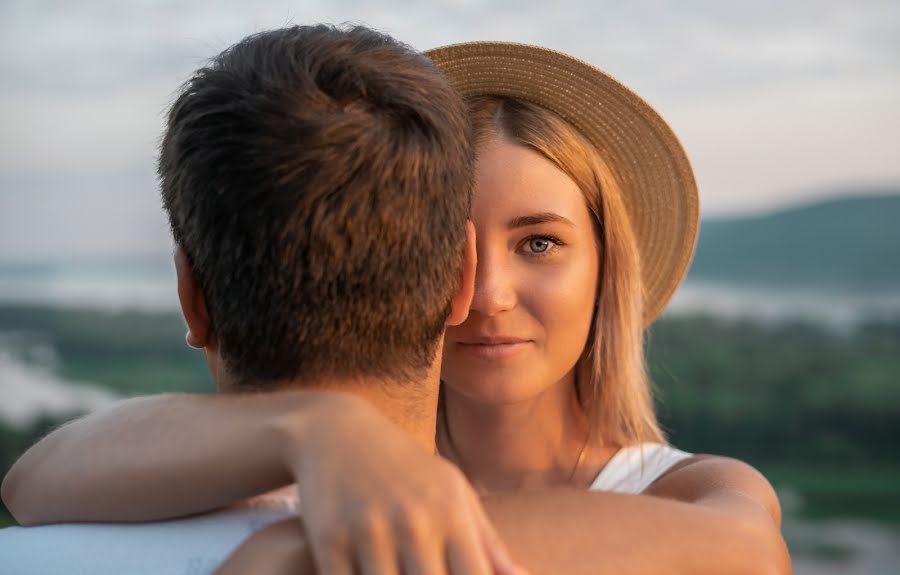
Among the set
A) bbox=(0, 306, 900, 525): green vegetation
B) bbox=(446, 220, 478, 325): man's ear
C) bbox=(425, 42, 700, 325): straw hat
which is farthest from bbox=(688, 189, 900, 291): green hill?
bbox=(446, 220, 478, 325): man's ear

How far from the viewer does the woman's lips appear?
2162 mm

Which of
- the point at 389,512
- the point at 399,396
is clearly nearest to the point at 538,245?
the point at 399,396

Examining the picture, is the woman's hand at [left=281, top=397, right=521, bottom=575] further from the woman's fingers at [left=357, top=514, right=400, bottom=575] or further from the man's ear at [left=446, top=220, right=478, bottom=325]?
the man's ear at [left=446, top=220, right=478, bottom=325]

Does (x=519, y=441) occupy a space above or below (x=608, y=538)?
below

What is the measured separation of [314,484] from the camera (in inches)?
37.7

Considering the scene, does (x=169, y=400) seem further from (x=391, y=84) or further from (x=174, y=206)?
(x=391, y=84)

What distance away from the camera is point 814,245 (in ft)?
22.9

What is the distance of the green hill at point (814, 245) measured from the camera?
22.2 feet

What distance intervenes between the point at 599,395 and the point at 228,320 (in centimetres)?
144

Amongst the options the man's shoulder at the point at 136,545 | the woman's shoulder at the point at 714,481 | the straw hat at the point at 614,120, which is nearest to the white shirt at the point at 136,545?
the man's shoulder at the point at 136,545

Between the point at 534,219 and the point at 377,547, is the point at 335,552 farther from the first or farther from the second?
the point at 534,219

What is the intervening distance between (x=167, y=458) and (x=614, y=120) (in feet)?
5.09

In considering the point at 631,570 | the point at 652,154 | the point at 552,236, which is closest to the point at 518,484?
the point at 552,236

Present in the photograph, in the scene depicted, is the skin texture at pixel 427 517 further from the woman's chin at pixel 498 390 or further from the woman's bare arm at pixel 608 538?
the woman's chin at pixel 498 390
